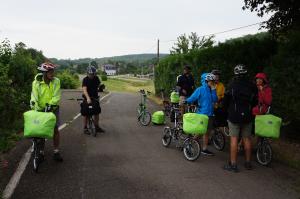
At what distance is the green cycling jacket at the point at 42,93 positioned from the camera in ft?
26.5

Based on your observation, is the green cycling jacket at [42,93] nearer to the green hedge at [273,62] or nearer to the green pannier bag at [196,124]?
the green pannier bag at [196,124]

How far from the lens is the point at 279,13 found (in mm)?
14578

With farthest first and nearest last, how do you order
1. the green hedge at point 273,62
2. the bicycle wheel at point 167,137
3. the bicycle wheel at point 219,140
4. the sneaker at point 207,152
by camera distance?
the bicycle wheel at point 167,137 < the bicycle wheel at point 219,140 < the green hedge at point 273,62 < the sneaker at point 207,152

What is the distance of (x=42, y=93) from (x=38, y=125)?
0.97 meters

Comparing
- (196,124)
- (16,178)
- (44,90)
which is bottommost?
(16,178)

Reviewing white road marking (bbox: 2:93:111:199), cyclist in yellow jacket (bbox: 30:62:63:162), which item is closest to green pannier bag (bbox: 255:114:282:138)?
cyclist in yellow jacket (bbox: 30:62:63:162)

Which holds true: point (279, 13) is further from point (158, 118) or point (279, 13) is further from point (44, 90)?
point (44, 90)

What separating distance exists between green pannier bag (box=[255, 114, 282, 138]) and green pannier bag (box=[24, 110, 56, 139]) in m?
4.55

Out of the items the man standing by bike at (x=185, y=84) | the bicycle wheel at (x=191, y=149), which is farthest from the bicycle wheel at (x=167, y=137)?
the man standing by bike at (x=185, y=84)

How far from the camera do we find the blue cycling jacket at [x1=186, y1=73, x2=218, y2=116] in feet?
30.1

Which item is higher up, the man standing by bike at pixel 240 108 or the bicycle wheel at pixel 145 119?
the man standing by bike at pixel 240 108

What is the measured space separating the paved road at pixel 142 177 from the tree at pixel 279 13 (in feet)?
20.8

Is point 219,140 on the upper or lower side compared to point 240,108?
lower

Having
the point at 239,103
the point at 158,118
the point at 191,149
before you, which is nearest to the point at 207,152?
the point at 191,149
